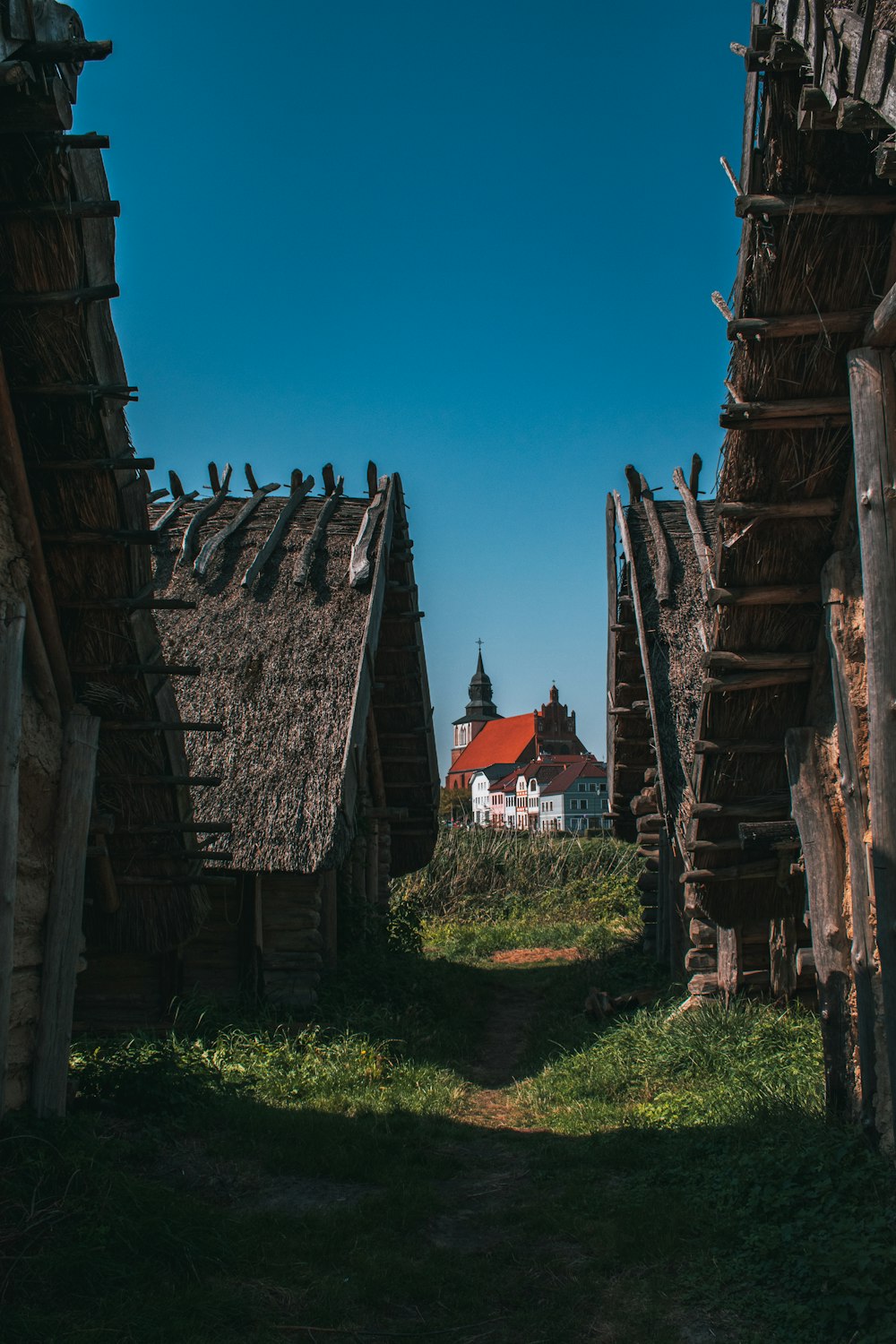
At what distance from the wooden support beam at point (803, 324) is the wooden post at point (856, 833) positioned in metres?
1.21

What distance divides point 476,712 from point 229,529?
73974mm

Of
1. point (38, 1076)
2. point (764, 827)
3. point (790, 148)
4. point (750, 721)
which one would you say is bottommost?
point (38, 1076)

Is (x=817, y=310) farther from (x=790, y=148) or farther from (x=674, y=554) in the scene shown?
(x=674, y=554)

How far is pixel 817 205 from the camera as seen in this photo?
13.7 ft

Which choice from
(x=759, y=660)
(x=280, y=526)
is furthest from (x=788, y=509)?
(x=280, y=526)

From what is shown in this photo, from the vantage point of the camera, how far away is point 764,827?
6469 millimetres

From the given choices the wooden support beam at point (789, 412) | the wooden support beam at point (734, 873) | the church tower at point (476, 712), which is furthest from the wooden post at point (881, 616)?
the church tower at point (476, 712)

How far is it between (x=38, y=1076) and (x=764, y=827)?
4.46 metres

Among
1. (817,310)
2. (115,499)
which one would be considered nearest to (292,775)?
(115,499)

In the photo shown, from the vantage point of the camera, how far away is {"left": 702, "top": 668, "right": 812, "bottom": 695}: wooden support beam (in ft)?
19.6

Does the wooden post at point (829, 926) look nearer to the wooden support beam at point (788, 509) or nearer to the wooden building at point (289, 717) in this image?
the wooden support beam at point (788, 509)

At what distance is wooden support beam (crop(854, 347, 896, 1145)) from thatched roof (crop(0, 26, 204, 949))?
3409 millimetres

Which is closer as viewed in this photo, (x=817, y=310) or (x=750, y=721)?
(x=817, y=310)

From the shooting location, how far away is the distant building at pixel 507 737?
7212cm
